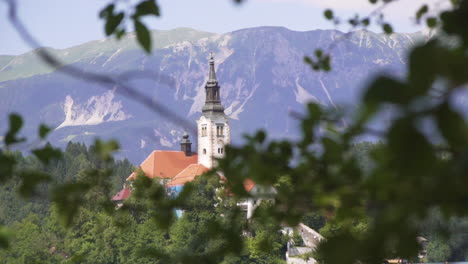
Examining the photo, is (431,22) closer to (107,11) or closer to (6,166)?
(107,11)

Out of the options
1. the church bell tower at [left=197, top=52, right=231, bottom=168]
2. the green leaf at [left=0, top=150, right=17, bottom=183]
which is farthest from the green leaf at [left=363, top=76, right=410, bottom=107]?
the church bell tower at [left=197, top=52, right=231, bottom=168]

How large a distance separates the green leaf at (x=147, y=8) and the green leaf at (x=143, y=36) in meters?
0.05

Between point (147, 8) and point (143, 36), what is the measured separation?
135 millimetres

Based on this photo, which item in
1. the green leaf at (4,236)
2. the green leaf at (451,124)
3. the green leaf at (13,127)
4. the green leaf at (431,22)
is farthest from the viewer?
the green leaf at (431,22)

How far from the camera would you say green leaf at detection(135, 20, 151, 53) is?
2617 millimetres

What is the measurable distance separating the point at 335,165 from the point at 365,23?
110 inches

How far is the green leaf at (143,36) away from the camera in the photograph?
2.62 m

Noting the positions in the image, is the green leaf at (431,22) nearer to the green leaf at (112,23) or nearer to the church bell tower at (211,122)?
the green leaf at (112,23)

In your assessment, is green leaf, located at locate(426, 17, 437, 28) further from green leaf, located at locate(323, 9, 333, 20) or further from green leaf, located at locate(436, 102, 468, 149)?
green leaf, located at locate(436, 102, 468, 149)

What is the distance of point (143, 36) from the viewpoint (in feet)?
8.73

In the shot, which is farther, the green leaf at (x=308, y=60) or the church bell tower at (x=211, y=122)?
the church bell tower at (x=211, y=122)

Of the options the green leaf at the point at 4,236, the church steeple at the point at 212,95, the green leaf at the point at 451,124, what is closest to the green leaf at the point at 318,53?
the green leaf at the point at 4,236

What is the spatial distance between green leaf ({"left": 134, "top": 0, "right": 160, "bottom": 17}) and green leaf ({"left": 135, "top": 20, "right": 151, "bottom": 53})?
51mm

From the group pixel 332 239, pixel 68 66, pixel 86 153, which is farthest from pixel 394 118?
pixel 86 153
